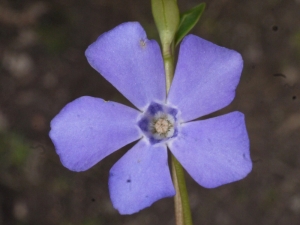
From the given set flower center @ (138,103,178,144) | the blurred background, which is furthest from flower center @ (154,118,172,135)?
the blurred background

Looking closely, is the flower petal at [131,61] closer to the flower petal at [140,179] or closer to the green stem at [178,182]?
the green stem at [178,182]

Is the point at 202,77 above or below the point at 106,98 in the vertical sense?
above

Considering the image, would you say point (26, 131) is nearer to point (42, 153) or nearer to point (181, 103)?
point (42, 153)

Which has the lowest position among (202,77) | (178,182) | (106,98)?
(106,98)

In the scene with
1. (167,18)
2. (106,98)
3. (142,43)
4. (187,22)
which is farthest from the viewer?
(106,98)

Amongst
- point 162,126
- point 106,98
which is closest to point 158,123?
point 162,126

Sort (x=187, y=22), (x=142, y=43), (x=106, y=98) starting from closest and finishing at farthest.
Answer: (x=142, y=43) → (x=187, y=22) → (x=106, y=98)

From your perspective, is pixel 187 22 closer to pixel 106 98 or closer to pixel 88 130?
pixel 88 130

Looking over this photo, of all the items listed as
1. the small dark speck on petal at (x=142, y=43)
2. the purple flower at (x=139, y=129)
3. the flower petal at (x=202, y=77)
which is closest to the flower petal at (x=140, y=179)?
the purple flower at (x=139, y=129)
